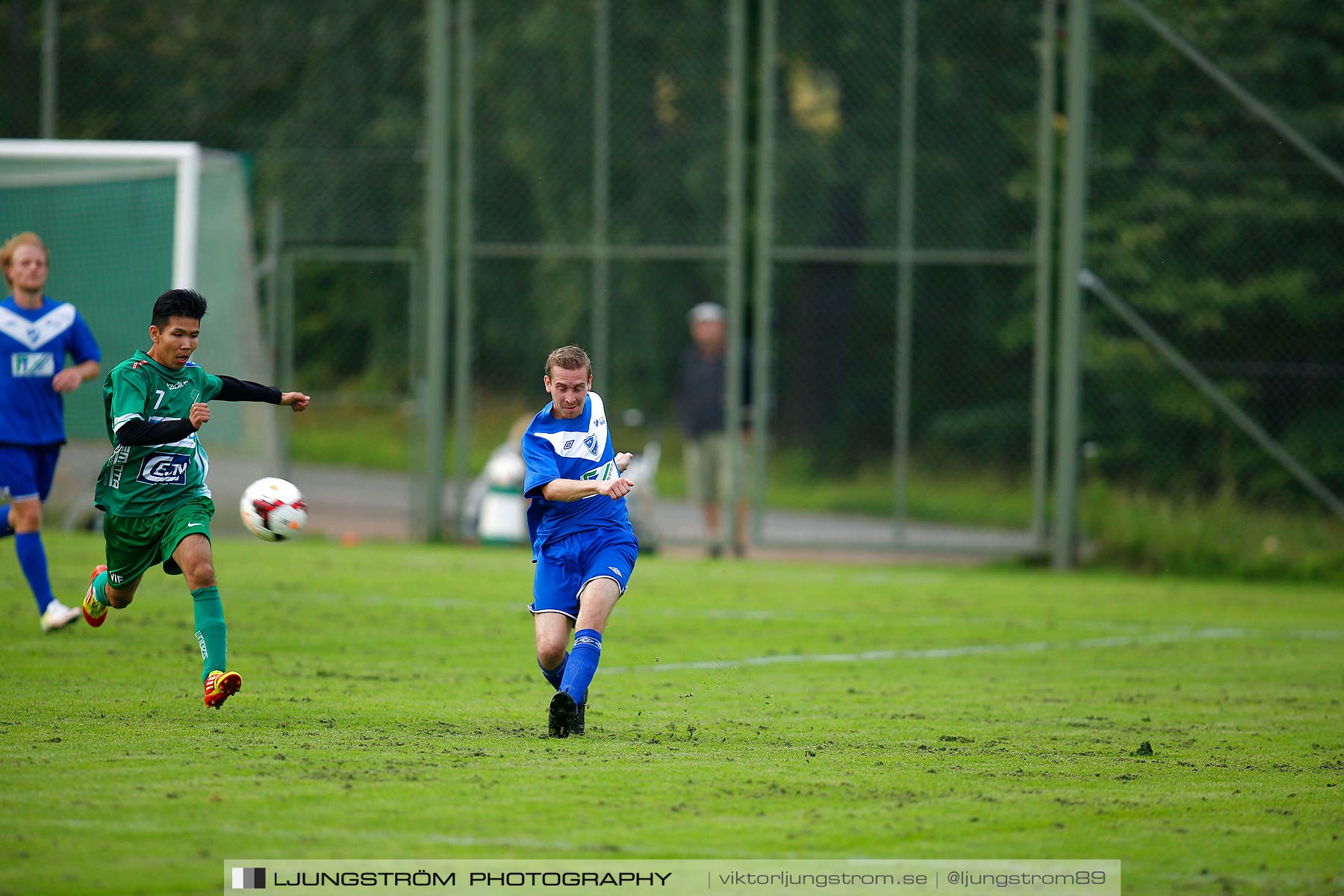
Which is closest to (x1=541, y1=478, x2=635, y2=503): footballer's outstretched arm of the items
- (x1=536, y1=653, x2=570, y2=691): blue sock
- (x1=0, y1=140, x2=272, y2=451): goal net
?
(x1=536, y1=653, x2=570, y2=691): blue sock

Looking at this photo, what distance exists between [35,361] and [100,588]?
2.28m

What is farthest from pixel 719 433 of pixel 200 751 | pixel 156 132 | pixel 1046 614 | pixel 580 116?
pixel 200 751

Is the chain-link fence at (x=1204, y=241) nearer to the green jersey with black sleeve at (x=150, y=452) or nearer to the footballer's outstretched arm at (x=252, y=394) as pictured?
the footballer's outstretched arm at (x=252, y=394)

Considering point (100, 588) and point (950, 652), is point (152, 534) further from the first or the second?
point (950, 652)

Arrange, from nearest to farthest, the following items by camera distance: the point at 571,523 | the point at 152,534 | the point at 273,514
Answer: the point at 571,523 → the point at 152,534 → the point at 273,514

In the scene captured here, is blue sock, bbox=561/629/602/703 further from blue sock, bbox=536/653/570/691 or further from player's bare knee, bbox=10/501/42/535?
player's bare knee, bbox=10/501/42/535

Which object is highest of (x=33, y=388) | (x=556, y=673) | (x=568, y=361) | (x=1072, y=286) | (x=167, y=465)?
(x=1072, y=286)

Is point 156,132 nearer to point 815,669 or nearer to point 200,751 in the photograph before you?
point 815,669

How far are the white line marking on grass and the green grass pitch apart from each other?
0.12ft

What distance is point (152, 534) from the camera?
7.11 m

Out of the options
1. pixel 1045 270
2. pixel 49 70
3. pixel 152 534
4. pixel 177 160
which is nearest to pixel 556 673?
pixel 152 534

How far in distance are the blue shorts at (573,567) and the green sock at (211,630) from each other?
53.6 inches

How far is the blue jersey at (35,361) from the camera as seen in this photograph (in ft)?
30.2

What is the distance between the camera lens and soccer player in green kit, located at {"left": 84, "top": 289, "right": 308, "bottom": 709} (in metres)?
6.87
